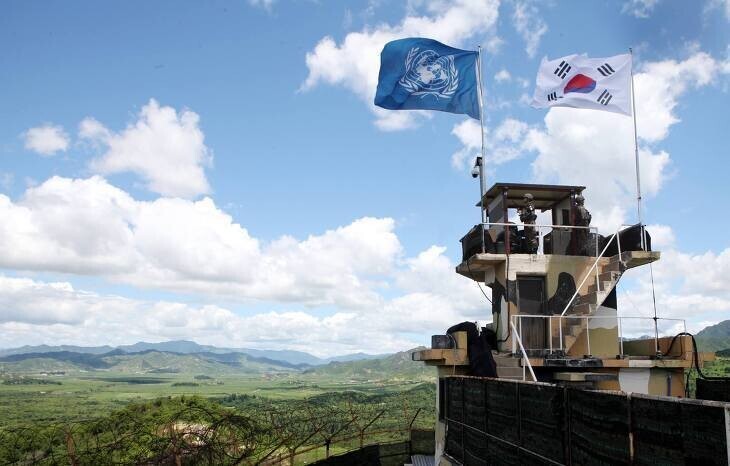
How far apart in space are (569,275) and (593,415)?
1185cm

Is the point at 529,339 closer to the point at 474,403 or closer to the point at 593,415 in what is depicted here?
the point at 474,403

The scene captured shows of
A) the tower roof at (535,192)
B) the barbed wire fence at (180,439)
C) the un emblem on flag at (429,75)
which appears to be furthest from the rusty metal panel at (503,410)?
the un emblem on flag at (429,75)

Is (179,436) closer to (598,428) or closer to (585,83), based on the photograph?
(598,428)

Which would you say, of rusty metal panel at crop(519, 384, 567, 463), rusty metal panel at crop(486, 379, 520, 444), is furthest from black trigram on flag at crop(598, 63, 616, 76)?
rusty metal panel at crop(519, 384, 567, 463)

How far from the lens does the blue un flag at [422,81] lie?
66.8 ft

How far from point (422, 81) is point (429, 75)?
0.34 m

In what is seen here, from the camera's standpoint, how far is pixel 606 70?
19141 mm

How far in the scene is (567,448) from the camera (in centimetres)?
789

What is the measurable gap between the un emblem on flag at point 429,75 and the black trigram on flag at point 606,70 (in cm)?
→ 440

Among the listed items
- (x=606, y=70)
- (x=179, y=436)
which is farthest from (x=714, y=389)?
(x=179, y=436)

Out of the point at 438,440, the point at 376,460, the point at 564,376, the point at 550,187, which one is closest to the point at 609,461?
the point at 564,376

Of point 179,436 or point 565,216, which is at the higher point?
point 565,216

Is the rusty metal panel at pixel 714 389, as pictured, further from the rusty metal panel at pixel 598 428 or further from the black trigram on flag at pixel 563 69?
the black trigram on flag at pixel 563 69

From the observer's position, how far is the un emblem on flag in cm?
2038
